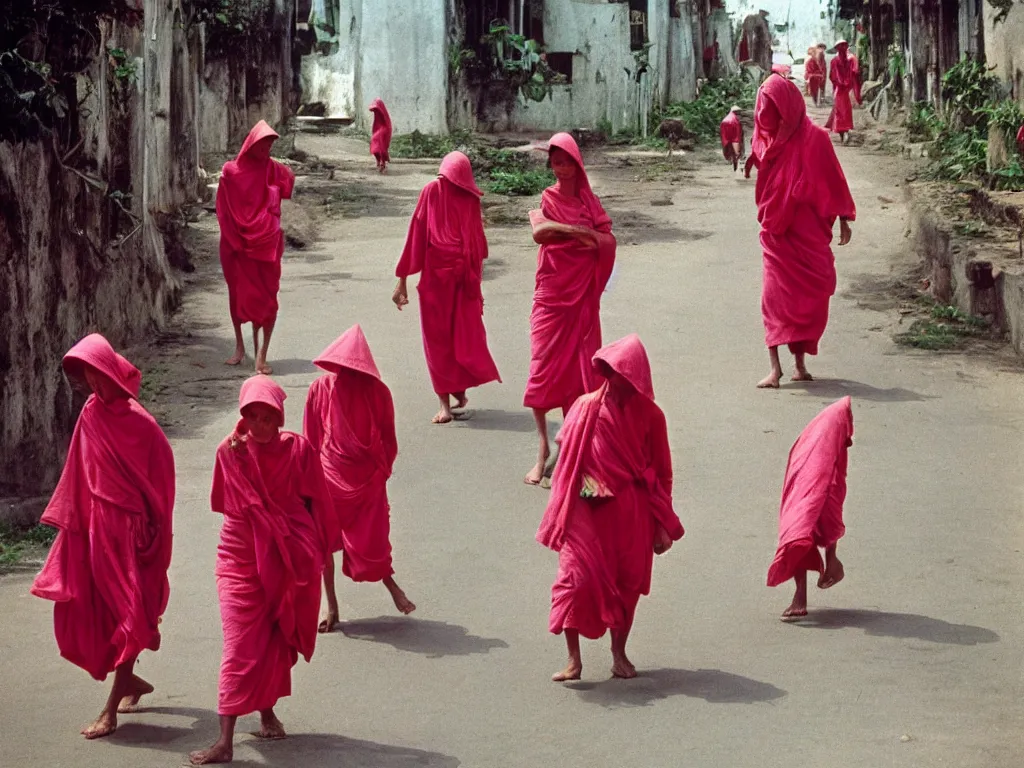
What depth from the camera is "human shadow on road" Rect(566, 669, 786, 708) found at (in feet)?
20.4

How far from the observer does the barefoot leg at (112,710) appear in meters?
5.93

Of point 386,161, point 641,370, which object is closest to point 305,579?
point 641,370

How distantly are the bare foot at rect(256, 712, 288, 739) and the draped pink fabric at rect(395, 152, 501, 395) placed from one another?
16.6 feet

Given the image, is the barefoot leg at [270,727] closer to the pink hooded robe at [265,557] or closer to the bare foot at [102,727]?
the pink hooded robe at [265,557]

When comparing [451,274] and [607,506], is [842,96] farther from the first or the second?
Result: [607,506]

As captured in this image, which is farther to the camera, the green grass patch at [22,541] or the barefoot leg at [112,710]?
the green grass patch at [22,541]

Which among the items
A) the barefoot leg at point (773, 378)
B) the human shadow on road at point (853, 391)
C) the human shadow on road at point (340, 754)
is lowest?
the human shadow on road at point (340, 754)

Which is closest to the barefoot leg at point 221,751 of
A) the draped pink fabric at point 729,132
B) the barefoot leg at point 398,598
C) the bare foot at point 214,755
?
the bare foot at point 214,755

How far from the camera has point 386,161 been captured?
24734 millimetres

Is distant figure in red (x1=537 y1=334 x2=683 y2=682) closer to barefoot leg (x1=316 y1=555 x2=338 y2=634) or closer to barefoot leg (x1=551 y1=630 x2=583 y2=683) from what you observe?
barefoot leg (x1=551 y1=630 x2=583 y2=683)

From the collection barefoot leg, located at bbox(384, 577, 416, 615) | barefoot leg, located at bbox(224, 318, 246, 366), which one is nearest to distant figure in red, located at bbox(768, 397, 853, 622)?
barefoot leg, located at bbox(384, 577, 416, 615)

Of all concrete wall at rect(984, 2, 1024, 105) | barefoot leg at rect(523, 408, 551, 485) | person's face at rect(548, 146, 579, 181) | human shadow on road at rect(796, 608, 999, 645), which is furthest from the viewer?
concrete wall at rect(984, 2, 1024, 105)

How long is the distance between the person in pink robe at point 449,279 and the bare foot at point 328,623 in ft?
12.1

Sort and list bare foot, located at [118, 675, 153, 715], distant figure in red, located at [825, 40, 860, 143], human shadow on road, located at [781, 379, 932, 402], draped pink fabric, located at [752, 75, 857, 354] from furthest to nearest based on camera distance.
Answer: distant figure in red, located at [825, 40, 860, 143]
draped pink fabric, located at [752, 75, 857, 354]
human shadow on road, located at [781, 379, 932, 402]
bare foot, located at [118, 675, 153, 715]
